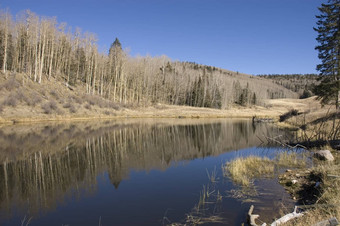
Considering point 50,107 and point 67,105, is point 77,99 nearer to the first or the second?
point 67,105

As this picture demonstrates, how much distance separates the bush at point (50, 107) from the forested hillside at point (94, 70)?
7.90 ft

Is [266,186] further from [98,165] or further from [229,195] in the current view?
[98,165]

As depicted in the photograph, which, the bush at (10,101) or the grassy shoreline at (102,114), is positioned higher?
the bush at (10,101)

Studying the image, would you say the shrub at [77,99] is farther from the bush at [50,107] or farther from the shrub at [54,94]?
the bush at [50,107]

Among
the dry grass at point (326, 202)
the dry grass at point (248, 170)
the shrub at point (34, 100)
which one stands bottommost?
the dry grass at point (248, 170)

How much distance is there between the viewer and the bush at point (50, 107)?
→ 121ft

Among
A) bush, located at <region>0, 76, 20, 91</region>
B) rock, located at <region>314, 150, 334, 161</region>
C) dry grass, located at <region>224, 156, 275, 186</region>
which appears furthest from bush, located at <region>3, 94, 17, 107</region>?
rock, located at <region>314, 150, 334, 161</region>

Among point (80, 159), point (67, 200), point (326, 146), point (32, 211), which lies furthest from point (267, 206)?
point (80, 159)

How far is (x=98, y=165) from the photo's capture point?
13609 millimetres

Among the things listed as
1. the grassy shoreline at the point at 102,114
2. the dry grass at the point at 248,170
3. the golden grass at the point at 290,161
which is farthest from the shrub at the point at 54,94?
the golden grass at the point at 290,161

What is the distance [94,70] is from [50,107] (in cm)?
1971

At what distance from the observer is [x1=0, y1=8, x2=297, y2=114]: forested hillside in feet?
151

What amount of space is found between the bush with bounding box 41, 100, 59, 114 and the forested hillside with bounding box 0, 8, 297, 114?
2406 mm

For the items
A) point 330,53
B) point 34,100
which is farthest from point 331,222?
point 34,100
